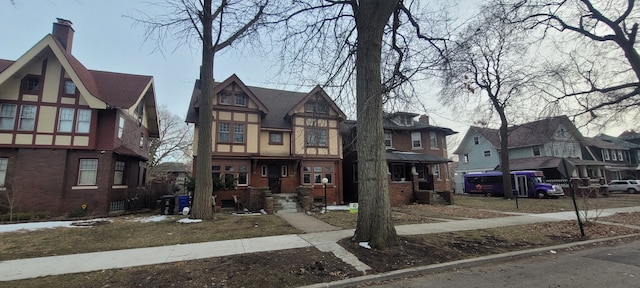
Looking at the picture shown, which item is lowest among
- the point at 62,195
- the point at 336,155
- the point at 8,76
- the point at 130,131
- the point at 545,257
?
the point at 545,257

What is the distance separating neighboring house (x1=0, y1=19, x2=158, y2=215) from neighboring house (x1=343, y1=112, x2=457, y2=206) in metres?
15.3

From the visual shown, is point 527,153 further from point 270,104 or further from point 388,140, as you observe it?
point 270,104

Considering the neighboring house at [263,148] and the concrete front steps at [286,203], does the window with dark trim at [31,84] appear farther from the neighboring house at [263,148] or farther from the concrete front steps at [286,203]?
the concrete front steps at [286,203]

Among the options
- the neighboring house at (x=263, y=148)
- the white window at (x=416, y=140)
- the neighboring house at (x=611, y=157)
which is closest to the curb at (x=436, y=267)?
the neighboring house at (x=263, y=148)

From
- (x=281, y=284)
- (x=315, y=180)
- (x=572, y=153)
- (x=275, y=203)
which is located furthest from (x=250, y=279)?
(x=572, y=153)

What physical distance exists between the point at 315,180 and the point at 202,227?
35.4 feet

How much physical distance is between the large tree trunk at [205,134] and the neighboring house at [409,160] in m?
10.5

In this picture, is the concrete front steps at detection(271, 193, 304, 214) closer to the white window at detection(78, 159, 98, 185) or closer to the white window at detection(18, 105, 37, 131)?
the white window at detection(78, 159, 98, 185)

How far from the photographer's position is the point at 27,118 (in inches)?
628

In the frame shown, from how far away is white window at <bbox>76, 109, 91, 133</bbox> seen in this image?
16469 mm

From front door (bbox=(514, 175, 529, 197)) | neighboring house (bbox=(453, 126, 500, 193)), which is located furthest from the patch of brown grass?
neighboring house (bbox=(453, 126, 500, 193))

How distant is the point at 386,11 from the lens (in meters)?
7.73

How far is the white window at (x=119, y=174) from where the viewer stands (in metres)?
17.8

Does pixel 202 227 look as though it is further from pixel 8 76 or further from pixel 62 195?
pixel 8 76
